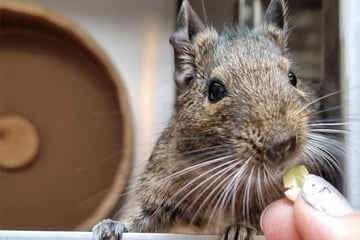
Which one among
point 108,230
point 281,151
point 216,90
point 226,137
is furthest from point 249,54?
point 108,230

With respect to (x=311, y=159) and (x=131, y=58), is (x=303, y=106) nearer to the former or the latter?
(x=311, y=159)

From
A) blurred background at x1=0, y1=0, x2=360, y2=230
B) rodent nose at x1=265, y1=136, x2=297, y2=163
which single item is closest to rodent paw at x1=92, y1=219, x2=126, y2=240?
rodent nose at x1=265, y1=136, x2=297, y2=163

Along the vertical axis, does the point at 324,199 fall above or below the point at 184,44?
below

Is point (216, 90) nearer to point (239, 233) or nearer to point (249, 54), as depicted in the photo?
point (249, 54)

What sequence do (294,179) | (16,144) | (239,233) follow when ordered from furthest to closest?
1. (16,144)
2. (239,233)
3. (294,179)

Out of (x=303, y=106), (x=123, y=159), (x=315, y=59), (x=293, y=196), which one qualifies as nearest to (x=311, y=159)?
(x=303, y=106)

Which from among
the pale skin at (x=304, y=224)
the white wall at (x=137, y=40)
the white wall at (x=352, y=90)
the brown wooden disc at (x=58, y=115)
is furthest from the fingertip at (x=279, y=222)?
the white wall at (x=137, y=40)

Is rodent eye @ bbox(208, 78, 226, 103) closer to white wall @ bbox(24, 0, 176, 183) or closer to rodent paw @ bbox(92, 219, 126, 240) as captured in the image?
rodent paw @ bbox(92, 219, 126, 240)
